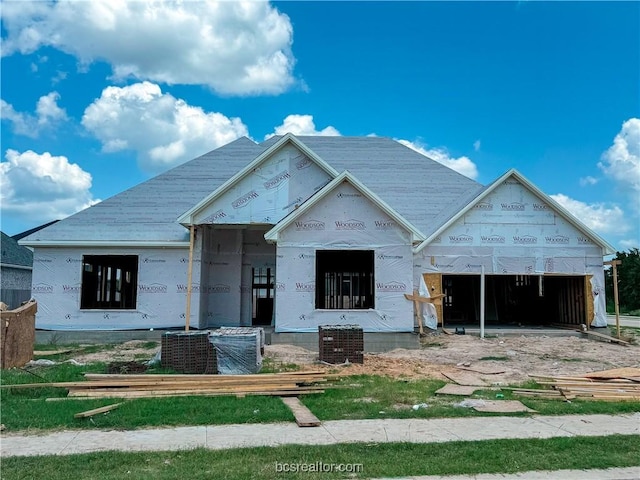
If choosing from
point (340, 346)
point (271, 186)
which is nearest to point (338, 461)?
point (340, 346)

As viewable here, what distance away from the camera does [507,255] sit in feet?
68.8

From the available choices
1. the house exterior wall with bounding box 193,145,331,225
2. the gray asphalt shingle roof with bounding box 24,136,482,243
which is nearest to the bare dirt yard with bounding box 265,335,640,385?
the house exterior wall with bounding box 193,145,331,225

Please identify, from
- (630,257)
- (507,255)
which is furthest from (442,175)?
(630,257)

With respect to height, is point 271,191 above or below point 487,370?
above

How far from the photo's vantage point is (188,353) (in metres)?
12.0

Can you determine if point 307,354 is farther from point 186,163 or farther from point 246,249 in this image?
point 186,163

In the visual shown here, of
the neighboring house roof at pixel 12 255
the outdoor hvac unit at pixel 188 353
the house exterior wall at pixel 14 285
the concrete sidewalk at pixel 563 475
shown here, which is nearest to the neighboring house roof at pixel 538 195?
the outdoor hvac unit at pixel 188 353

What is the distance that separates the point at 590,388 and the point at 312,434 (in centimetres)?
594

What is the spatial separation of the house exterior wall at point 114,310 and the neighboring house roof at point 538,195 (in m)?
9.02

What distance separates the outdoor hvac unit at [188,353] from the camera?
12.0 meters

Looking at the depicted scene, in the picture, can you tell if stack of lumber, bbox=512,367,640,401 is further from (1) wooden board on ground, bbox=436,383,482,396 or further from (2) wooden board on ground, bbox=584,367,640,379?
(1) wooden board on ground, bbox=436,383,482,396

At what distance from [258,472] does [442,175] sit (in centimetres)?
2138

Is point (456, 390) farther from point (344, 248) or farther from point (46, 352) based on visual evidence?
point (46, 352)

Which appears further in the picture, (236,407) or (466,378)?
(466,378)
